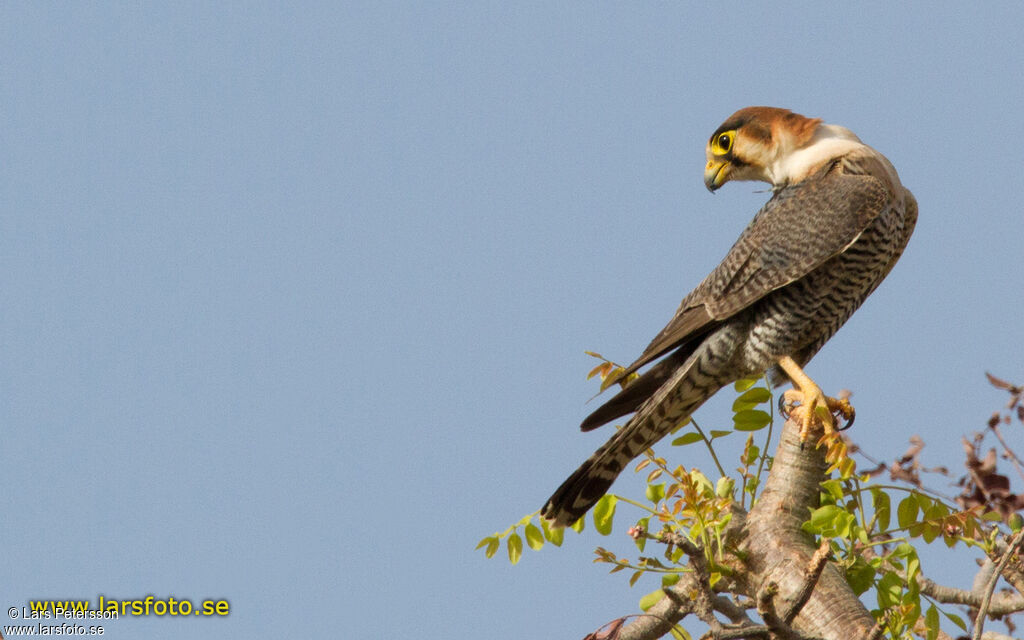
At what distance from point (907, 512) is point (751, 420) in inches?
24.2

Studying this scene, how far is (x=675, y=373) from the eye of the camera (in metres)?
4.49

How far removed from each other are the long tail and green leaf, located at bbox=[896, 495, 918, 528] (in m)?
0.85

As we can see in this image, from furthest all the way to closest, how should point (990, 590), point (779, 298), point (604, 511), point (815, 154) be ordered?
point (815, 154) → point (779, 298) → point (604, 511) → point (990, 590)

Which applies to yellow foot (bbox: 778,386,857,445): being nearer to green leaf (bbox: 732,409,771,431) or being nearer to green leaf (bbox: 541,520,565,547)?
green leaf (bbox: 732,409,771,431)

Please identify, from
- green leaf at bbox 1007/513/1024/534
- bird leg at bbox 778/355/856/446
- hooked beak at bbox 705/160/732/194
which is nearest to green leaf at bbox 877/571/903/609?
bird leg at bbox 778/355/856/446

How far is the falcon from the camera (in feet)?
14.2

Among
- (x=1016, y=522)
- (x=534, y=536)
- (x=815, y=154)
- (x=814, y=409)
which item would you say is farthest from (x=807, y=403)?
(x=815, y=154)

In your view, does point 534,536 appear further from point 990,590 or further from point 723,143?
point 723,143

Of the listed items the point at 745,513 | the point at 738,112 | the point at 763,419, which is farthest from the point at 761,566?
the point at 738,112

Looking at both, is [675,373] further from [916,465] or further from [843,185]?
[916,465]

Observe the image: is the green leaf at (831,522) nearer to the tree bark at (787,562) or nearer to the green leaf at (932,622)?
the tree bark at (787,562)

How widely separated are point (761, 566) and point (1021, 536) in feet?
3.49

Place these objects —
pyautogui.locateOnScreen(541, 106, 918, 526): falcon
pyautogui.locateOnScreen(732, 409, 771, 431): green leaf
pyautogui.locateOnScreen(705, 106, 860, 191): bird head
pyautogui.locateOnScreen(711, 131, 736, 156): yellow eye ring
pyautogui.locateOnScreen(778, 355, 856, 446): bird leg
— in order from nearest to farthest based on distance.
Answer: pyautogui.locateOnScreen(778, 355, 856, 446): bird leg < pyautogui.locateOnScreen(732, 409, 771, 431): green leaf < pyautogui.locateOnScreen(541, 106, 918, 526): falcon < pyautogui.locateOnScreen(705, 106, 860, 191): bird head < pyautogui.locateOnScreen(711, 131, 736, 156): yellow eye ring

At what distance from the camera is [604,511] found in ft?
12.1
